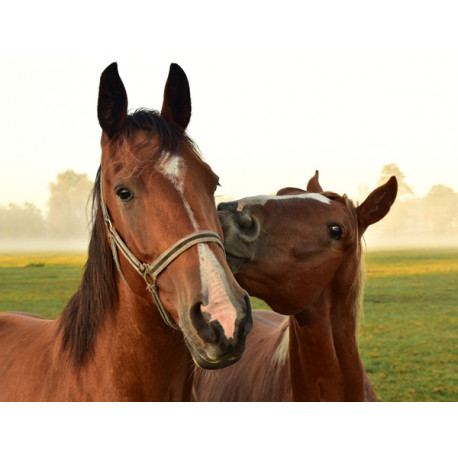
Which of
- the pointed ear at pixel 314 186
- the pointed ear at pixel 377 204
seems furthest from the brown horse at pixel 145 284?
the pointed ear at pixel 314 186

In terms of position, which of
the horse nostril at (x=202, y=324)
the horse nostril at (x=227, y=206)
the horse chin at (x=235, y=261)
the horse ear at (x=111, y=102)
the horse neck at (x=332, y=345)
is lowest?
the horse neck at (x=332, y=345)

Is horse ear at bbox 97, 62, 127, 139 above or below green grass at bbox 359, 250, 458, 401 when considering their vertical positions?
above

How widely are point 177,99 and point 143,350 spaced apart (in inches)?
41.5

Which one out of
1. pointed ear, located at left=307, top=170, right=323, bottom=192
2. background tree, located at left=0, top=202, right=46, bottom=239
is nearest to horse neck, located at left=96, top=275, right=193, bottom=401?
pointed ear, located at left=307, top=170, right=323, bottom=192

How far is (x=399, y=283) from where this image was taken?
6.87m

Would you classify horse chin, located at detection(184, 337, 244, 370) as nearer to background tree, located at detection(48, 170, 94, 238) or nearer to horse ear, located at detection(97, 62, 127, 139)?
horse ear, located at detection(97, 62, 127, 139)

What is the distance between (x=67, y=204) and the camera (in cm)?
452

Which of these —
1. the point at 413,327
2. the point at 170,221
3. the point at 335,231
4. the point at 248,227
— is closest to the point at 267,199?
the point at 248,227

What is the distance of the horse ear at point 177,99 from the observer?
195 centimetres

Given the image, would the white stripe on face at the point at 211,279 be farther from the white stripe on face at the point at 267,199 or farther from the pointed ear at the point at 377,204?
the pointed ear at the point at 377,204

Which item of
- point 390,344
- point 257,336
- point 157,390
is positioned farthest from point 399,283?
point 157,390

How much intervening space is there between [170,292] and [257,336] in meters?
2.06

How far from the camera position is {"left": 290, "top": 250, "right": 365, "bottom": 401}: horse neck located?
8.02ft

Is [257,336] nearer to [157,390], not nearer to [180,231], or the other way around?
[157,390]
